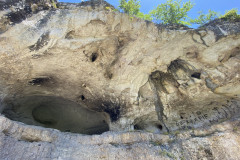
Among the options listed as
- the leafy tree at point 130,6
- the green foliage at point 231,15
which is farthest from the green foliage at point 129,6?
the green foliage at point 231,15

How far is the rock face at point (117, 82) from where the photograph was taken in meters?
6.94

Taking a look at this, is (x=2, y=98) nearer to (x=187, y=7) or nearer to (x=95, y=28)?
(x=95, y=28)

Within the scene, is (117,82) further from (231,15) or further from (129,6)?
(231,15)

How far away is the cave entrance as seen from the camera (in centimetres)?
1034

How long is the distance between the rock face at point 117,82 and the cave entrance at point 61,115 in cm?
6

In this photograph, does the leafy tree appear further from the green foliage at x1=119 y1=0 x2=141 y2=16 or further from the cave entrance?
the cave entrance

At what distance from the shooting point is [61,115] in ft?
36.8

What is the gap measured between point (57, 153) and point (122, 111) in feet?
12.7

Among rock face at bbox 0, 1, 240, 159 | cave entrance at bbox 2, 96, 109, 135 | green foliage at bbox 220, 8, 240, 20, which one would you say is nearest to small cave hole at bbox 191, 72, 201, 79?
rock face at bbox 0, 1, 240, 159

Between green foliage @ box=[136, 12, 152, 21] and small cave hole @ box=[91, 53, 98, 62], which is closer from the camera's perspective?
small cave hole @ box=[91, 53, 98, 62]

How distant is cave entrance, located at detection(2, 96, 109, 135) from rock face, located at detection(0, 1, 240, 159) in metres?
0.06

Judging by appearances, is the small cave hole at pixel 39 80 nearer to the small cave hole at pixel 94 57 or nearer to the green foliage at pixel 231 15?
the small cave hole at pixel 94 57

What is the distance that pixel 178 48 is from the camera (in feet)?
29.1

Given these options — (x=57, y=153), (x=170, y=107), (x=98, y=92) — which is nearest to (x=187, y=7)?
(x=170, y=107)
